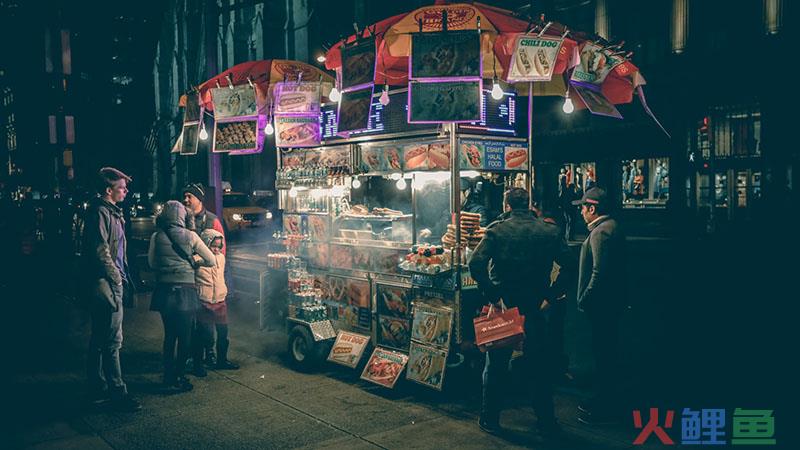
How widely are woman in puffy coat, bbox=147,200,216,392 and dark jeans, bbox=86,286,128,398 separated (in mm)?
515

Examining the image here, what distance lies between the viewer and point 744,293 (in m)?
11.8

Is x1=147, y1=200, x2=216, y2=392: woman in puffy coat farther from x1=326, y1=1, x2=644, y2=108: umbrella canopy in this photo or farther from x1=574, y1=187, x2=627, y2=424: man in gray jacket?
x1=574, y1=187, x2=627, y2=424: man in gray jacket

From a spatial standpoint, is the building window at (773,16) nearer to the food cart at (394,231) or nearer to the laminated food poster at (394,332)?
the food cart at (394,231)

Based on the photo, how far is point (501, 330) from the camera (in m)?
5.13

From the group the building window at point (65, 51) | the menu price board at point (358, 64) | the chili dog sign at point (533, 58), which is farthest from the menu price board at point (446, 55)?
the building window at point (65, 51)

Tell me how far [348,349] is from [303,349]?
2.31 ft

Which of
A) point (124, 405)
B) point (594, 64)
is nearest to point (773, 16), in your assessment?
point (594, 64)

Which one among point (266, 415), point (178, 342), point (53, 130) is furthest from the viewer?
point (53, 130)

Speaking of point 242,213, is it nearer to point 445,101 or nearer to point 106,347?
point 106,347

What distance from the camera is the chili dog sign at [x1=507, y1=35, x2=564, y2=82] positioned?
251 inches

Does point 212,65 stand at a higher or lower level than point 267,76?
higher

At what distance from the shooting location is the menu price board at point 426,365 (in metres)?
6.28

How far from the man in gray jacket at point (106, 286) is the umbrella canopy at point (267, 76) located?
3598 mm

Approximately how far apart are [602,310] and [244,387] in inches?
160
